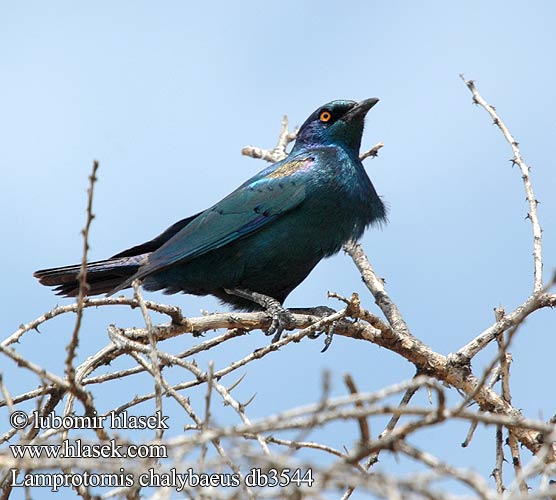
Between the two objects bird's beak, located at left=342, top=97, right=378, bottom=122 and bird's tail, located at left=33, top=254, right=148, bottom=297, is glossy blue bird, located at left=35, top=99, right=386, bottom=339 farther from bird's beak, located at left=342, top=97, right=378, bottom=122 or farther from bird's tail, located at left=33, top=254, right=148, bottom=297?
bird's beak, located at left=342, top=97, right=378, bottom=122

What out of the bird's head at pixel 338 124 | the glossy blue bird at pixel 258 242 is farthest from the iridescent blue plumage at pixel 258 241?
the bird's head at pixel 338 124

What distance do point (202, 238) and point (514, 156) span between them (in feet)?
6.86

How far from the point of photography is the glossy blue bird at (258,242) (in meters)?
6.34

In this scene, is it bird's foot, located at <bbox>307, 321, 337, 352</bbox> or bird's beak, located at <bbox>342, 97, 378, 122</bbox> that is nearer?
bird's foot, located at <bbox>307, 321, 337, 352</bbox>

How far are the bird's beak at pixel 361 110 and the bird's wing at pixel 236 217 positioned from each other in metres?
0.66

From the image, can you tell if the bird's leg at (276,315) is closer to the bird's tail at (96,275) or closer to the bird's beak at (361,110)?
the bird's tail at (96,275)

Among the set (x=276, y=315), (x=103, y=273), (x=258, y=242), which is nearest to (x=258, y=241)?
(x=258, y=242)

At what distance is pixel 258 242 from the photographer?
6.38 meters

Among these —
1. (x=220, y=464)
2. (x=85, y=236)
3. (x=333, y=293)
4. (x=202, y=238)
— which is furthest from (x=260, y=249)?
(x=220, y=464)

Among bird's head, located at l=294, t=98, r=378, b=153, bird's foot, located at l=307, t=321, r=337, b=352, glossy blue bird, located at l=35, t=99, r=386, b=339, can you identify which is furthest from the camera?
bird's head, located at l=294, t=98, r=378, b=153

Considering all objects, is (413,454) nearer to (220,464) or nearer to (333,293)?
(220,464)

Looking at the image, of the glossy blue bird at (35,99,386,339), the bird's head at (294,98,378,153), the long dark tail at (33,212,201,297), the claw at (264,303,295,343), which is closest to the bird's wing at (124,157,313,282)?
the glossy blue bird at (35,99,386,339)

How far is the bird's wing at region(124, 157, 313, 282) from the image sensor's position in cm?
635

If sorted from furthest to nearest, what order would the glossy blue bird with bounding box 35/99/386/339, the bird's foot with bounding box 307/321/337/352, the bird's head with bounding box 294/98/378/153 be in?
the bird's head with bounding box 294/98/378/153 < the glossy blue bird with bounding box 35/99/386/339 < the bird's foot with bounding box 307/321/337/352
